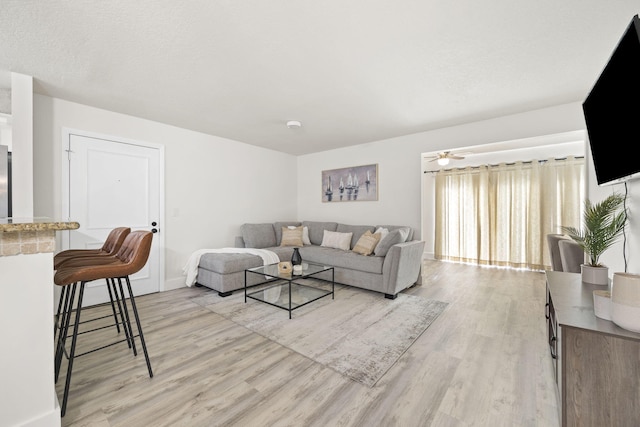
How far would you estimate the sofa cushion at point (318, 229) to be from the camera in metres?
5.02

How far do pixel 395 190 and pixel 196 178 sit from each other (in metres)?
3.37

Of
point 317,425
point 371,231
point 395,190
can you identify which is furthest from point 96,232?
point 395,190

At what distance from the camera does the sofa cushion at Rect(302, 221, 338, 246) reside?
5.02 meters

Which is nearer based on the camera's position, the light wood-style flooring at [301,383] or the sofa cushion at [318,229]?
the light wood-style flooring at [301,383]

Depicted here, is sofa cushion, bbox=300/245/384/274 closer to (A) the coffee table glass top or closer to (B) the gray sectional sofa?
(B) the gray sectional sofa

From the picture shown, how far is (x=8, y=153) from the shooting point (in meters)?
2.42

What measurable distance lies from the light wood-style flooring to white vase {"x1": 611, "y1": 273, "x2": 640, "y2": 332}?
2.25ft

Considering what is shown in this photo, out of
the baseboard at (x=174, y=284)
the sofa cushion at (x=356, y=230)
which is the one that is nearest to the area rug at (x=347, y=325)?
the baseboard at (x=174, y=284)

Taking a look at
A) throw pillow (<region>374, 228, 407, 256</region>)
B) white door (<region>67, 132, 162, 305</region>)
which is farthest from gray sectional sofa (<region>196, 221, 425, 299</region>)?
white door (<region>67, 132, 162, 305</region>)

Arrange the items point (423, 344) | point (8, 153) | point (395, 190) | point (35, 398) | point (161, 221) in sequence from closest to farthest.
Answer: point (35, 398)
point (423, 344)
point (8, 153)
point (161, 221)
point (395, 190)

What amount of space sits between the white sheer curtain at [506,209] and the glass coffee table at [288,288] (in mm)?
3098

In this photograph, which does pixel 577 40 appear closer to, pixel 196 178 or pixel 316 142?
pixel 316 142

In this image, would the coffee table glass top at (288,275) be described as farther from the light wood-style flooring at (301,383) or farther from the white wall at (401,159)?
the white wall at (401,159)

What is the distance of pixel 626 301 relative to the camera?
1.10 meters
